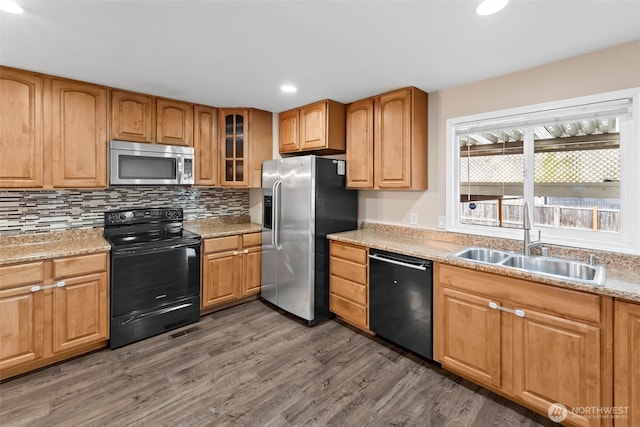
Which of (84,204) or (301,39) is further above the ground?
(301,39)

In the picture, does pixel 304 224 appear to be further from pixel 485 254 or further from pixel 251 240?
pixel 485 254

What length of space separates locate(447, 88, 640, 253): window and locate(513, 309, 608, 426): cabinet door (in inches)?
29.9

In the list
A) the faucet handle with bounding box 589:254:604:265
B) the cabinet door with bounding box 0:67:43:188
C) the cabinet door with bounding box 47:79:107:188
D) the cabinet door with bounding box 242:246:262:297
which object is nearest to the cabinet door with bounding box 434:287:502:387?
the faucet handle with bounding box 589:254:604:265

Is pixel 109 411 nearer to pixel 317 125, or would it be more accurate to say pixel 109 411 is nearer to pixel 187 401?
pixel 187 401

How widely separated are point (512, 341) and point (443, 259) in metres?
0.65

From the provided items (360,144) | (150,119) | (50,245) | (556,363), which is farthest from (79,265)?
(556,363)

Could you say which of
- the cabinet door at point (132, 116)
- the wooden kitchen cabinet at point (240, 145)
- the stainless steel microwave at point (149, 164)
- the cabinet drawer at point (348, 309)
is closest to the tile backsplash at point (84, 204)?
the stainless steel microwave at point (149, 164)

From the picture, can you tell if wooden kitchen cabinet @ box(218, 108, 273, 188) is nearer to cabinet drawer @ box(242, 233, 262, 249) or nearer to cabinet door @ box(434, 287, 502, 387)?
cabinet drawer @ box(242, 233, 262, 249)

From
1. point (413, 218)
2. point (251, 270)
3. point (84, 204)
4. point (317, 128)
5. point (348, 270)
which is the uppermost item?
point (317, 128)

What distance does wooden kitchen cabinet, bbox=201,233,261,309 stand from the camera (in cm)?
327

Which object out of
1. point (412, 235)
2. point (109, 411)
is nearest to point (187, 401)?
point (109, 411)

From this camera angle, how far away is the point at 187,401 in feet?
6.70

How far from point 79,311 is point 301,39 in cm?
268

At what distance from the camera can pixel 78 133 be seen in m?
2.70
